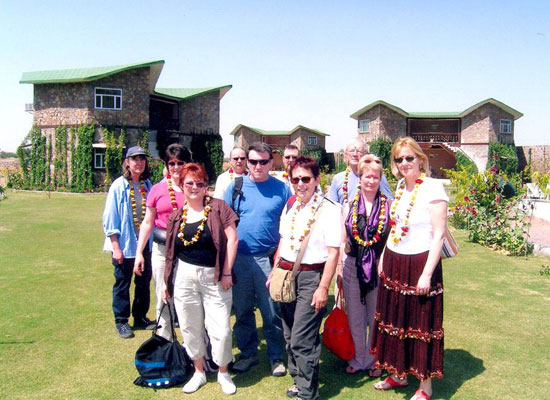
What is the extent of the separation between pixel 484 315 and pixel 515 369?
150cm

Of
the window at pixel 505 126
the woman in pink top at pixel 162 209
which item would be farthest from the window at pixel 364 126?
the woman in pink top at pixel 162 209

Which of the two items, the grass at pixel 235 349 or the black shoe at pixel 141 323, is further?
the black shoe at pixel 141 323

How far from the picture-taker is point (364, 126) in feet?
128

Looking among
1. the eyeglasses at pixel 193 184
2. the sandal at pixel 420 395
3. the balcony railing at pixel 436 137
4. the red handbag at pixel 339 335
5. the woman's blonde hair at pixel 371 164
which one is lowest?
the sandal at pixel 420 395

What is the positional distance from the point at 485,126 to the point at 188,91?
23548 mm

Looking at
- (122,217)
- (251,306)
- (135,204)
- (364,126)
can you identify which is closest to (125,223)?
(122,217)

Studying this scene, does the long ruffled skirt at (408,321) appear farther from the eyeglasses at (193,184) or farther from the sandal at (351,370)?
the eyeglasses at (193,184)

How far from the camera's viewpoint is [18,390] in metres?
3.70

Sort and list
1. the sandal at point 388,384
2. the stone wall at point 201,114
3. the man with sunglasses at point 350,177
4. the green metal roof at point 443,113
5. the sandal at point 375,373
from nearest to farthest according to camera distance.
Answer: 1. the sandal at point 388,384
2. the sandal at point 375,373
3. the man with sunglasses at point 350,177
4. the stone wall at point 201,114
5. the green metal roof at point 443,113

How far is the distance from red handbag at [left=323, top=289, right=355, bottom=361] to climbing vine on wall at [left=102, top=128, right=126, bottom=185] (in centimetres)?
2330

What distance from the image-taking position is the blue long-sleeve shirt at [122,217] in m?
4.82

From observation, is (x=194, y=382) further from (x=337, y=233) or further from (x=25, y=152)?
(x=25, y=152)

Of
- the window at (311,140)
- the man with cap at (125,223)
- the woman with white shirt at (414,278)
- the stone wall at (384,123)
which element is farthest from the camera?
the window at (311,140)

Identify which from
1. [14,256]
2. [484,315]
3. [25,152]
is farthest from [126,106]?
[484,315]
